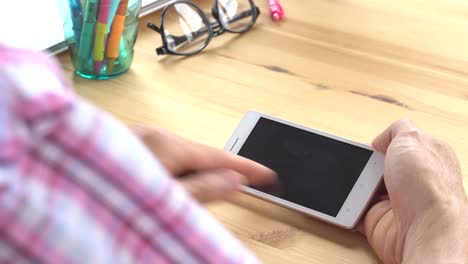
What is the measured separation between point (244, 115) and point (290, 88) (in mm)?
99

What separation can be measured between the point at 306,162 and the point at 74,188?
521 millimetres

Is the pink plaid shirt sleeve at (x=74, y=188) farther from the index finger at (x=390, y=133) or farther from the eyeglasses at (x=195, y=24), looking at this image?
the eyeglasses at (x=195, y=24)

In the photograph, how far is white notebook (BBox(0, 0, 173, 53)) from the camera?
954mm

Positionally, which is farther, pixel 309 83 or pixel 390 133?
pixel 309 83

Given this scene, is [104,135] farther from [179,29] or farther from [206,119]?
[179,29]

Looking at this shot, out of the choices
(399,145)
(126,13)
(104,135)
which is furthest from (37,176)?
(126,13)

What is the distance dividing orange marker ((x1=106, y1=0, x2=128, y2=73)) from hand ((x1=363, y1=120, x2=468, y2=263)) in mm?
349

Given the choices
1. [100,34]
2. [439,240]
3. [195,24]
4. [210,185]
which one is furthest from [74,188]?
[195,24]

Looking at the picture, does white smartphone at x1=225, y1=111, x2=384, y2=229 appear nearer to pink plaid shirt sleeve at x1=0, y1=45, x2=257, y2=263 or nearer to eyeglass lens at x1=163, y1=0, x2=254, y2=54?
eyeglass lens at x1=163, y1=0, x2=254, y2=54

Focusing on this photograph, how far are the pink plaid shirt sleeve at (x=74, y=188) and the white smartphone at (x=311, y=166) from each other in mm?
436

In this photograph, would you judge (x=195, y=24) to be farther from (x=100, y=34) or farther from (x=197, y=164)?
(x=197, y=164)

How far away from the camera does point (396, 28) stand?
1.09m

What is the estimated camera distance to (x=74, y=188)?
0.32 metres

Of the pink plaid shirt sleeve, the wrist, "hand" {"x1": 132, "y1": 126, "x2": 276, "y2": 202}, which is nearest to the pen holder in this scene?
"hand" {"x1": 132, "y1": 126, "x2": 276, "y2": 202}
